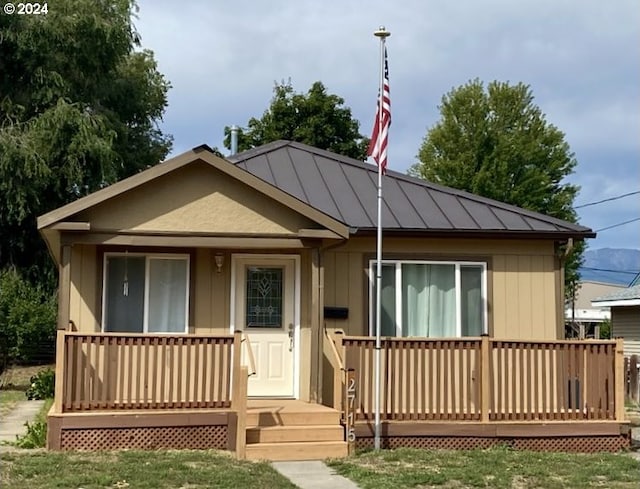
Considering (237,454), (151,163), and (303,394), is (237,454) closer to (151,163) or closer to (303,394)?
(303,394)

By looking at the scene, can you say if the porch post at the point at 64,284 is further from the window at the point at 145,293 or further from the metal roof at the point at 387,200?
the metal roof at the point at 387,200

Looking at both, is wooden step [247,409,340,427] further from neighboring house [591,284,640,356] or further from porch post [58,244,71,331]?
neighboring house [591,284,640,356]

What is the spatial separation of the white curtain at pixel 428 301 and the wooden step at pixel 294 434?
2485 mm

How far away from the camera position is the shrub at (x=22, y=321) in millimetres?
20016

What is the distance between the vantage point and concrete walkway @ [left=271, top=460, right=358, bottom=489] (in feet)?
26.8

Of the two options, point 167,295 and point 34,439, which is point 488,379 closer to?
point 167,295

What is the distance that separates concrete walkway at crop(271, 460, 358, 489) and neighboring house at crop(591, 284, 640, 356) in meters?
17.3

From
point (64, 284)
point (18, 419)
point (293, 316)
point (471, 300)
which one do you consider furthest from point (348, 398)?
point (18, 419)

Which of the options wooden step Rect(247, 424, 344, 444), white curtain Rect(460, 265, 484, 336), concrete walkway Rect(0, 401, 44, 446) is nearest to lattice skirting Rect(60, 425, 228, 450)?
wooden step Rect(247, 424, 344, 444)

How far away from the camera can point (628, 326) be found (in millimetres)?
26141

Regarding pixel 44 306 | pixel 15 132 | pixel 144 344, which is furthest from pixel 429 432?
pixel 15 132

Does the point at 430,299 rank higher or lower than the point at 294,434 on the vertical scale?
higher

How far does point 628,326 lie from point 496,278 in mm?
15845

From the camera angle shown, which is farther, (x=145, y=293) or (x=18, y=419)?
(x=18, y=419)
